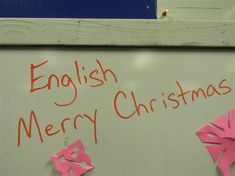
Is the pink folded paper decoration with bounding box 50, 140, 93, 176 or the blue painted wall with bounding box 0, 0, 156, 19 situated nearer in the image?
the pink folded paper decoration with bounding box 50, 140, 93, 176

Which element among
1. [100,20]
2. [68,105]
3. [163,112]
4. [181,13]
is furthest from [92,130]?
[181,13]

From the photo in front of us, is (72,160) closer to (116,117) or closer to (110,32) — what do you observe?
(116,117)

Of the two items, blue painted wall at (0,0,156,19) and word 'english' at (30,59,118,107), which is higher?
blue painted wall at (0,0,156,19)

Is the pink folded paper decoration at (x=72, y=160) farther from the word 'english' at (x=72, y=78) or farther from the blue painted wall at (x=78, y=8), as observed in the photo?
the blue painted wall at (x=78, y=8)

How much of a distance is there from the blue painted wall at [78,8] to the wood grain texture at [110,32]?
84 millimetres

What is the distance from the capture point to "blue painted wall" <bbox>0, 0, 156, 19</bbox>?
146 centimetres

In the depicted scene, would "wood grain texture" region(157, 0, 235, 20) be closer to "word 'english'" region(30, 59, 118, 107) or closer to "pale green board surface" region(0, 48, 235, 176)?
"pale green board surface" region(0, 48, 235, 176)

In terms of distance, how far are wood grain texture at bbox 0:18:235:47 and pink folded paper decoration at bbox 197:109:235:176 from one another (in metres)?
0.26

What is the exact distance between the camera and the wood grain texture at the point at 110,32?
1.37 meters

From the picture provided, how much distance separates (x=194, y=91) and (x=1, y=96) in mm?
594

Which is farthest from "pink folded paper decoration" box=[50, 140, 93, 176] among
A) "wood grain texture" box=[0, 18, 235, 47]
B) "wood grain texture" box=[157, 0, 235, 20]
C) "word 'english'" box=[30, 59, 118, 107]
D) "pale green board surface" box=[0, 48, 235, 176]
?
"wood grain texture" box=[157, 0, 235, 20]

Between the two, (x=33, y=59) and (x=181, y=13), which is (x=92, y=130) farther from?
(x=181, y=13)

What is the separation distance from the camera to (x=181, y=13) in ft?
4.90

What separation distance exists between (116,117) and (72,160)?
0.61 ft
